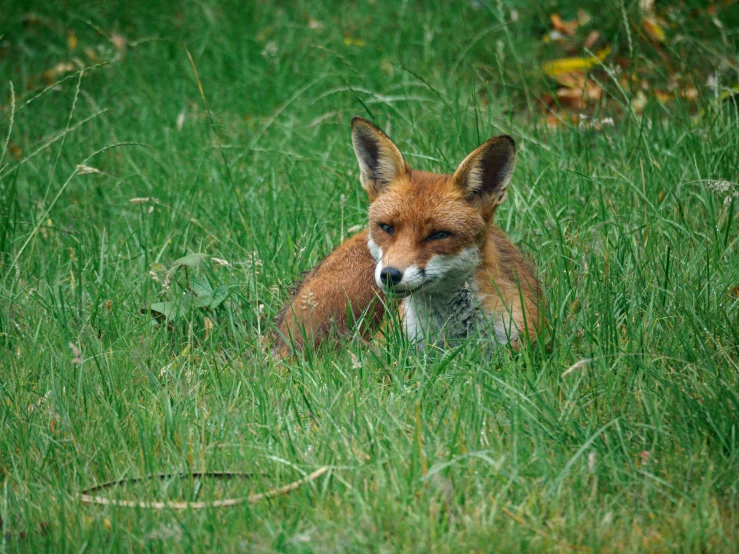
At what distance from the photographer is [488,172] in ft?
14.2

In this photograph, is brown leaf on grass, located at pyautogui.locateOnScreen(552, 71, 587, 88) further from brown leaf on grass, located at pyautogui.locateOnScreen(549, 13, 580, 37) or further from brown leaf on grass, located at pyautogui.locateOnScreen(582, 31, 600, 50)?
brown leaf on grass, located at pyautogui.locateOnScreen(549, 13, 580, 37)

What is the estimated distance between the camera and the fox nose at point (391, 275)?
3904 mm

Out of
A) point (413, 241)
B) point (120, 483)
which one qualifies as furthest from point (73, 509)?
point (413, 241)

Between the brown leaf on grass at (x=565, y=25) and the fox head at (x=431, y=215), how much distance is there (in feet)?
14.0

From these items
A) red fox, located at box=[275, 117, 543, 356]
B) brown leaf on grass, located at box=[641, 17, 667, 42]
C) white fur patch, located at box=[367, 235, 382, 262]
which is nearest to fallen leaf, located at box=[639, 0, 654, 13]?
brown leaf on grass, located at box=[641, 17, 667, 42]

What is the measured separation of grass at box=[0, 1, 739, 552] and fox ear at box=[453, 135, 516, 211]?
54 cm

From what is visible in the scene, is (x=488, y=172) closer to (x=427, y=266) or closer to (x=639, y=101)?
(x=427, y=266)

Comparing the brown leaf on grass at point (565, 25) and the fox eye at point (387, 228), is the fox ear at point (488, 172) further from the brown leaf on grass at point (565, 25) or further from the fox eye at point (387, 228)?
the brown leaf on grass at point (565, 25)

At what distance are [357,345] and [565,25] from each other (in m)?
5.21

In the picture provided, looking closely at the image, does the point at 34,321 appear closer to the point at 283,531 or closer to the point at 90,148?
the point at 283,531

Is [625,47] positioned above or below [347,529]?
above

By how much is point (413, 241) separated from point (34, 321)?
6.84ft

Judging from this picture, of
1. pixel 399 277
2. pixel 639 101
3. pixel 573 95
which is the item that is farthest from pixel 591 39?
pixel 399 277

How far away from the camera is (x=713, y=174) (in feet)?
17.2
